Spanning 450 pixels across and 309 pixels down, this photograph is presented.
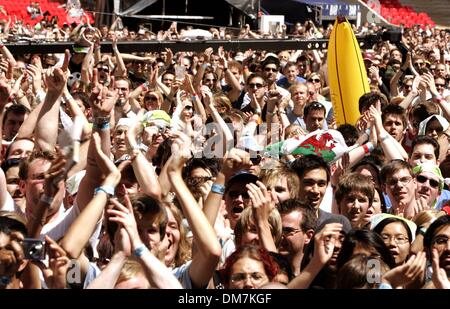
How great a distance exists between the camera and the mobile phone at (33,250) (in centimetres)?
394

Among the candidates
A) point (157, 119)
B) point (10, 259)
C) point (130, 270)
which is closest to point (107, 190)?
point (130, 270)

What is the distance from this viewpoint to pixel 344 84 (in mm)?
10984

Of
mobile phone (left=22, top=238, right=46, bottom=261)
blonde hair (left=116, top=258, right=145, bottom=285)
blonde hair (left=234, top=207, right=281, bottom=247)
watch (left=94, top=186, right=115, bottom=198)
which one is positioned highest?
watch (left=94, top=186, right=115, bottom=198)

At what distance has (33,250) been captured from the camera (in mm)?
3941

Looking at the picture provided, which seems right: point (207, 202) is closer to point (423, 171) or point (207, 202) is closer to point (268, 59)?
point (423, 171)

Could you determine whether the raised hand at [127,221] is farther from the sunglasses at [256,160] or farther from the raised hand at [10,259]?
the sunglasses at [256,160]

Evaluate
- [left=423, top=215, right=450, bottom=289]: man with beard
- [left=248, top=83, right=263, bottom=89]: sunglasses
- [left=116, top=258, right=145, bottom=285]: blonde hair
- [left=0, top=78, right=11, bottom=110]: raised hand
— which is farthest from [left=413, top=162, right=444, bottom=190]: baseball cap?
[left=248, top=83, right=263, bottom=89]: sunglasses

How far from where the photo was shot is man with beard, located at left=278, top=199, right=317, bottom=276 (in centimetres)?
551

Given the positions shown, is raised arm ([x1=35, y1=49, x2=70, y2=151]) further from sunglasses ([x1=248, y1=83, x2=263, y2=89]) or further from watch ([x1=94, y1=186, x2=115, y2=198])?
sunglasses ([x1=248, y1=83, x2=263, y2=89])

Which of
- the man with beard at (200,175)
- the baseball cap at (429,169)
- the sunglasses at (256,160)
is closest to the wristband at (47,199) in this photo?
the man with beard at (200,175)

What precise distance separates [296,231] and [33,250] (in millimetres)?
1941
